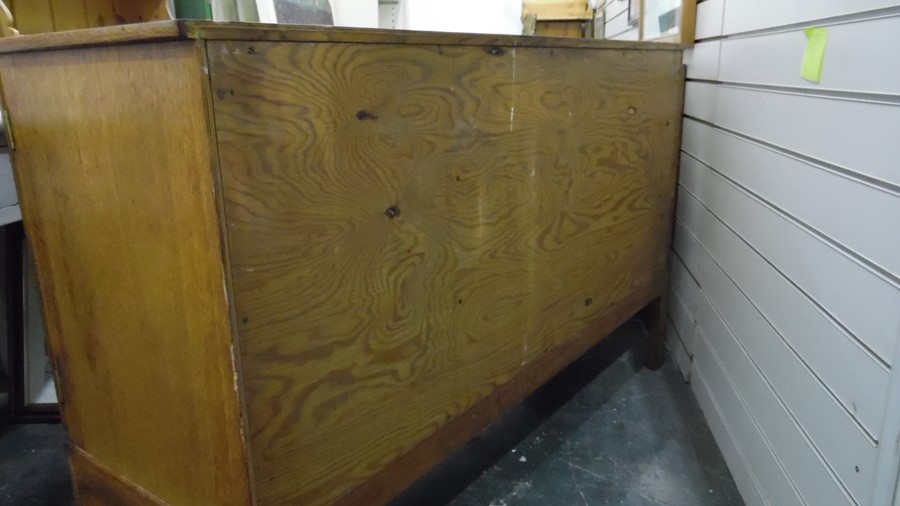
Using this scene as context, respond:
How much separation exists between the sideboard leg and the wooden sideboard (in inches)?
35.2

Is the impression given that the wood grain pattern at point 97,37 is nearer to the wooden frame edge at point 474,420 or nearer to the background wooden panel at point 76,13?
the wooden frame edge at point 474,420

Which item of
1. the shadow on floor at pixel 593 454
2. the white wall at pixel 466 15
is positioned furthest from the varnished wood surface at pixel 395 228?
the white wall at pixel 466 15

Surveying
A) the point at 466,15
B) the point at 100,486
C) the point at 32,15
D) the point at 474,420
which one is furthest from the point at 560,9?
the point at 100,486

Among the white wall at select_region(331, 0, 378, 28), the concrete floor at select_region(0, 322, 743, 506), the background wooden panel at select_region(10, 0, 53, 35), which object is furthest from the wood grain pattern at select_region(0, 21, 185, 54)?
the white wall at select_region(331, 0, 378, 28)

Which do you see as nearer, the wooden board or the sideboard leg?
the sideboard leg

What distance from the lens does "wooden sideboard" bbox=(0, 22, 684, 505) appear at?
811 mm

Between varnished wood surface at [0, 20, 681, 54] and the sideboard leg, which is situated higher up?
varnished wood surface at [0, 20, 681, 54]

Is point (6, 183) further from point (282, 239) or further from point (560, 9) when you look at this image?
point (560, 9)

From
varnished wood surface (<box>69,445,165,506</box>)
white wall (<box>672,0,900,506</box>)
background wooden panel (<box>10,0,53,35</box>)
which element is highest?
background wooden panel (<box>10,0,53,35</box>)

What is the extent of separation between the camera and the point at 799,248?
1.24m

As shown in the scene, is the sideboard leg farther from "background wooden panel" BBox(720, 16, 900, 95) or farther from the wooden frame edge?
"background wooden panel" BBox(720, 16, 900, 95)

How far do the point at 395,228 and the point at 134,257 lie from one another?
398 millimetres

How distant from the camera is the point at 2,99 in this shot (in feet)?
3.55

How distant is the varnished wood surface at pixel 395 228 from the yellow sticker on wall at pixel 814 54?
1.45ft
